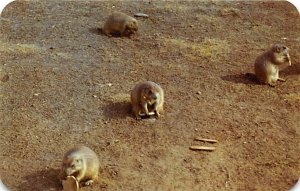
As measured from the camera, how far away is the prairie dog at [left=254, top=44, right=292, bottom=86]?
297 inches

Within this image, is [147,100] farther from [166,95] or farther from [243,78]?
[243,78]

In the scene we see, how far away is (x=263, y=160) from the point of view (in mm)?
5902

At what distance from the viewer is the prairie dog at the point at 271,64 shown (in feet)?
24.8

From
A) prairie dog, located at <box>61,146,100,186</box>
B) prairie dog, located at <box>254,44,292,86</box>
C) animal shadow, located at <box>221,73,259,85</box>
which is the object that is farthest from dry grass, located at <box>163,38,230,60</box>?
prairie dog, located at <box>61,146,100,186</box>

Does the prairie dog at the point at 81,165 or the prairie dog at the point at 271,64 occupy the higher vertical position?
the prairie dog at the point at 271,64

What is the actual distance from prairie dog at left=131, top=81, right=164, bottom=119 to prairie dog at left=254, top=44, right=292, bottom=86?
168 cm

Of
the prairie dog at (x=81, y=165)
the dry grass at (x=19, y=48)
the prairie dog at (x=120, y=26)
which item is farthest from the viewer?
the prairie dog at (x=120, y=26)

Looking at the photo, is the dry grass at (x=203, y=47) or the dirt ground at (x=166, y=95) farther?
the dry grass at (x=203, y=47)

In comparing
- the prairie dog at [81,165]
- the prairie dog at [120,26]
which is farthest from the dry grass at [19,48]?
the prairie dog at [81,165]

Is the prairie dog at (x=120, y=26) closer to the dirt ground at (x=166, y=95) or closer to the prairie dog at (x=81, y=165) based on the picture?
the dirt ground at (x=166, y=95)

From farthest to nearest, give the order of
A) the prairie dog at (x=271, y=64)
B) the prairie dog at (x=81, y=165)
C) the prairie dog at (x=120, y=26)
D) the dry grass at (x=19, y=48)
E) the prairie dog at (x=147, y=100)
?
the prairie dog at (x=120, y=26)
the dry grass at (x=19, y=48)
the prairie dog at (x=271, y=64)
the prairie dog at (x=147, y=100)
the prairie dog at (x=81, y=165)

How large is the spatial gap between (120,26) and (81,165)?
168 inches

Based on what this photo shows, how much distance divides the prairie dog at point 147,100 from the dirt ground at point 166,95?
13cm

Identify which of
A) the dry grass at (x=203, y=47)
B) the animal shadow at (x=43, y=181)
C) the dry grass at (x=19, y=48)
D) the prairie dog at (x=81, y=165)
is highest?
the dry grass at (x=203, y=47)
